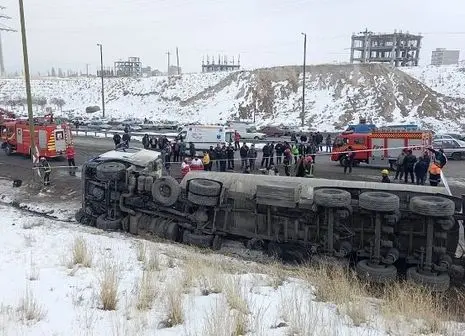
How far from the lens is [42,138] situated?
24625 millimetres

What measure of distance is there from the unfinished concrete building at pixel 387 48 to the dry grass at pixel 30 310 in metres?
94.6

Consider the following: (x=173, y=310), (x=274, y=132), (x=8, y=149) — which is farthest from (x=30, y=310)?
(x=274, y=132)

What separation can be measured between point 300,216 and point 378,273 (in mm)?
2075

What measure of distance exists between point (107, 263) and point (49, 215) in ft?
28.6

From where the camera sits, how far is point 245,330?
4297mm

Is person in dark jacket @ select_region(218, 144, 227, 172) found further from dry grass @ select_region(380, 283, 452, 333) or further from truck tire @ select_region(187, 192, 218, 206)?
dry grass @ select_region(380, 283, 452, 333)

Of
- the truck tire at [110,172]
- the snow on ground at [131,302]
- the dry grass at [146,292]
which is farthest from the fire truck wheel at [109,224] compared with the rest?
the dry grass at [146,292]

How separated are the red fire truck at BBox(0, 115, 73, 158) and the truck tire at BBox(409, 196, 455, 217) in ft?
68.9

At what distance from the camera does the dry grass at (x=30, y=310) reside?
4527mm

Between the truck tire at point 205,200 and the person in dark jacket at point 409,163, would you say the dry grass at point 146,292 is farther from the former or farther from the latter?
the person in dark jacket at point 409,163

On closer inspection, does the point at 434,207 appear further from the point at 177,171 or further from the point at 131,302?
the point at 177,171

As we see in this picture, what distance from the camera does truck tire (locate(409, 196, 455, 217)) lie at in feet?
26.7

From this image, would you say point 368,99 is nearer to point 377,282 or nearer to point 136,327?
point 377,282

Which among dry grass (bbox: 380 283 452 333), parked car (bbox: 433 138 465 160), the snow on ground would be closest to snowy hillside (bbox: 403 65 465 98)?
parked car (bbox: 433 138 465 160)
